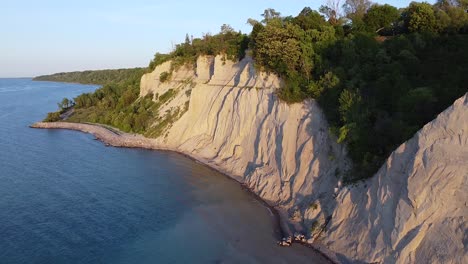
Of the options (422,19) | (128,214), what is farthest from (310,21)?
(128,214)

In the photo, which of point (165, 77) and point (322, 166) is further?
point (165, 77)

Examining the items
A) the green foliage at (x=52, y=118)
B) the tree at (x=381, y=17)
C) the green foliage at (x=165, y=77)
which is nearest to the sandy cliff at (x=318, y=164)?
the green foliage at (x=165, y=77)

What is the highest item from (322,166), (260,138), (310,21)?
(310,21)

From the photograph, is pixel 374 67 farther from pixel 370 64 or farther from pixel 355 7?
pixel 355 7

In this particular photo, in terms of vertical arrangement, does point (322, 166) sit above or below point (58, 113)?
below

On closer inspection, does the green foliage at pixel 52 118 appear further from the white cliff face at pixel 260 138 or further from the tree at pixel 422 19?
the tree at pixel 422 19

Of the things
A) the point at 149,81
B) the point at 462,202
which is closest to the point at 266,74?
the point at 462,202

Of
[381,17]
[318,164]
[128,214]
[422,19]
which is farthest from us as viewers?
[381,17]

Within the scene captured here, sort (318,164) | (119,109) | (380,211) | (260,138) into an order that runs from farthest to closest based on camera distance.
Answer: (119,109) < (260,138) < (318,164) < (380,211)
